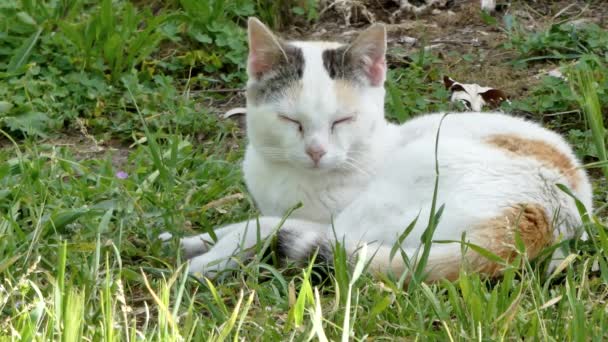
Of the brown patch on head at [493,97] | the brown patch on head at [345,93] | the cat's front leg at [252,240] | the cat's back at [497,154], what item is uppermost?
the brown patch on head at [345,93]

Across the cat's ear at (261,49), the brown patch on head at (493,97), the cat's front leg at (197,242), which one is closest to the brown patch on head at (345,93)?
the cat's ear at (261,49)

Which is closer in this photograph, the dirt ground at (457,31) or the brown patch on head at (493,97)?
the brown patch on head at (493,97)

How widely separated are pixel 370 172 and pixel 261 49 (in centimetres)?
62

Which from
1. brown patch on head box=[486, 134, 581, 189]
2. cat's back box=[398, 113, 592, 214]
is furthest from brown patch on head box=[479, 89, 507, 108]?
brown patch on head box=[486, 134, 581, 189]

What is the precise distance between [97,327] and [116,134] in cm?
249

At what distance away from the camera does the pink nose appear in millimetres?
3699

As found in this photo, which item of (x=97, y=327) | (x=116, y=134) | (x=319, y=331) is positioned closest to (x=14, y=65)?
(x=116, y=134)

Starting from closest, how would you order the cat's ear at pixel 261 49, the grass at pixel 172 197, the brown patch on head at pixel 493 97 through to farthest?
the grass at pixel 172 197 → the cat's ear at pixel 261 49 → the brown patch on head at pixel 493 97

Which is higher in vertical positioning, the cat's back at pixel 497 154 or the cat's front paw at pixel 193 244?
the cat's back at pixel 497 154

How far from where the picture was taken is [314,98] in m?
3.74

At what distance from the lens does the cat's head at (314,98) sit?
147 inches

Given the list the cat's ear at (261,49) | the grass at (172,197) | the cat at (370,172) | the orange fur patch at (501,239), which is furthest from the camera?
the cat's ear at (261,49)

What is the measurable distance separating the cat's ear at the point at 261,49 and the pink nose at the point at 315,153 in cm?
41

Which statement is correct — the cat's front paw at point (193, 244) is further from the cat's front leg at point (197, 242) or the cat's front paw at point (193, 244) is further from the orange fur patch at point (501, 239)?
the orange fur patch at point (501, 239)
